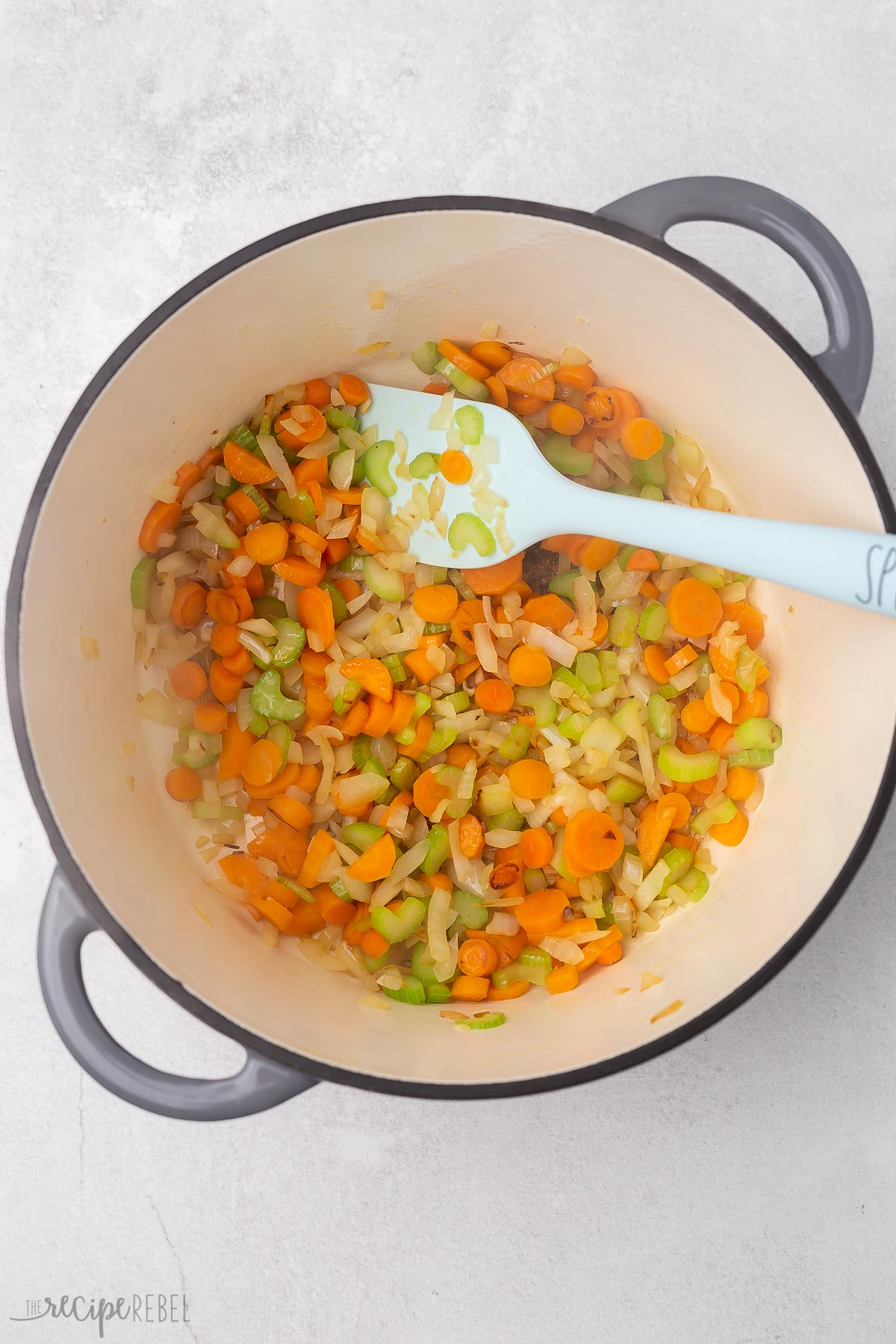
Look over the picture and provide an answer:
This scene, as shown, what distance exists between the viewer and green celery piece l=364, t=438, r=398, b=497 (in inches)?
62.2

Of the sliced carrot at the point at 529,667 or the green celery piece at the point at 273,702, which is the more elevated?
the sliced carrot at the point at 529,667

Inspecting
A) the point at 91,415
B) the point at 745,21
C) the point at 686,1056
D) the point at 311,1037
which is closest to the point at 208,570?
the point at 91,415

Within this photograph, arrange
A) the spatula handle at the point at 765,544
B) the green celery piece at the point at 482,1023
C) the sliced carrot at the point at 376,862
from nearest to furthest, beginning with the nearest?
the spatula handle at the point at 765,544 → the green celery piece at the point at 482,1023 → the sliced carrot at the point at 376,862

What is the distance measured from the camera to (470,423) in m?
1.51

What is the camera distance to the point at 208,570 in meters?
1.59

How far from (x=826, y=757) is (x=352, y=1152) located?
1.04 m

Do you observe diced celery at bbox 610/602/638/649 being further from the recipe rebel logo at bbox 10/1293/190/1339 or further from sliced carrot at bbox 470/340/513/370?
the recipe rebel logo at bbox 10/1293/190/1339

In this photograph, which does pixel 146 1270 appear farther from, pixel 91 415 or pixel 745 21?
pixel 745 21

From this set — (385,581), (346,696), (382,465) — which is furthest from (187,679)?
(382,465)

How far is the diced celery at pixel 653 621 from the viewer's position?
→ 160 centimetres

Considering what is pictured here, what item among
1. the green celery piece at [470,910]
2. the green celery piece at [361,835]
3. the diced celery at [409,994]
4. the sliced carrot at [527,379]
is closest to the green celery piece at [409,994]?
the diced celery at [409,994]

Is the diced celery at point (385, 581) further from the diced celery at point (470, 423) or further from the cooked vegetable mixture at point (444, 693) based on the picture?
the diced celery at point (470, 423)

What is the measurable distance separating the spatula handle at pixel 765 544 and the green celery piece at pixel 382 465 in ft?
1.11

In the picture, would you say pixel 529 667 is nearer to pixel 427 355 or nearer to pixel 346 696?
pixel 346 696
